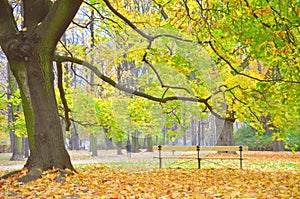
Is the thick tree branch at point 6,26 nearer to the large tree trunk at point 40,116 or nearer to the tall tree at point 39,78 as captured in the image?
the tall tree at point 39,78

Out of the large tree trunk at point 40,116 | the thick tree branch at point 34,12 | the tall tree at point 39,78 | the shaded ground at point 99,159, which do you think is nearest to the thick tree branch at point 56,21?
the tall tree at point 39,78

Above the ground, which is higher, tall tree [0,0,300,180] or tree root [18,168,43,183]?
tall tree [0,0,300,180]

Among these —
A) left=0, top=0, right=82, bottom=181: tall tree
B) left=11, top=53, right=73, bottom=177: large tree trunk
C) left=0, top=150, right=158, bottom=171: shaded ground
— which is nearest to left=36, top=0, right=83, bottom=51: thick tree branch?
left=0, top=0, right=82, bottom=181: tall tree

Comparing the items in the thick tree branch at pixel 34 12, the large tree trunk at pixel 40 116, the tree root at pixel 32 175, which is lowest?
the tree root at pixel 32 175

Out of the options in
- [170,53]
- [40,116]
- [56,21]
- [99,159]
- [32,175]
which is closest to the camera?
[32,175]

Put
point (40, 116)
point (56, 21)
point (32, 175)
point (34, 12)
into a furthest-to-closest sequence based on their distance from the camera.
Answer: point (34, 12), point (40, 116), point (56, 21), point (32, 175)

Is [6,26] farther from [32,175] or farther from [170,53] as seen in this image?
[170,53]

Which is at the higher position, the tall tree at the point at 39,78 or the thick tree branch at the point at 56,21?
the thick tree branch at the point at 56,21

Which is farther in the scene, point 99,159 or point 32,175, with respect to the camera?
point 99,159

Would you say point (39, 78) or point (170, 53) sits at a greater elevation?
point (170, 53)

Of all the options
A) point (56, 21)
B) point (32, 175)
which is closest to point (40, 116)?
point (32, 175)

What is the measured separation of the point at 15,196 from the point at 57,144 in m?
2.22

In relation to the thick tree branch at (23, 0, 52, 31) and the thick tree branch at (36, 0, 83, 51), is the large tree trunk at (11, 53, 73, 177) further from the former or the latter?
the thick tree branch at (23, 0, 52, 31)

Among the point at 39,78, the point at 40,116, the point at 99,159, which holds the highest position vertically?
the point at 39,78
